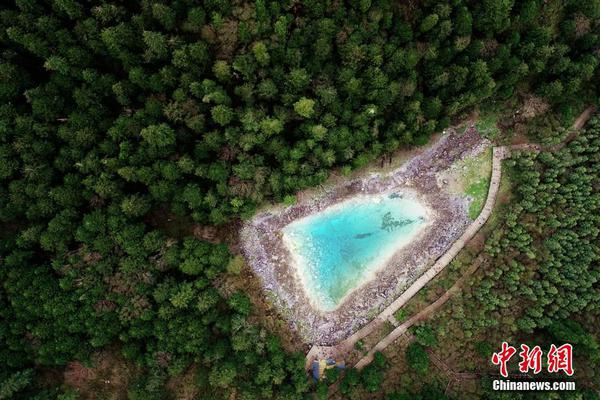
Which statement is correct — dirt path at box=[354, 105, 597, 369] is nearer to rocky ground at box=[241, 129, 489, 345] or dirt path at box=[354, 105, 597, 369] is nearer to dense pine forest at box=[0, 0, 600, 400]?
rocky ground at box=[241, 129, 489, 345]

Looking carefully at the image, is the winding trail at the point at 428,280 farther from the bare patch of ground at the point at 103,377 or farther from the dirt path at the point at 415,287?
the bare patch of ground at the point at 103,377

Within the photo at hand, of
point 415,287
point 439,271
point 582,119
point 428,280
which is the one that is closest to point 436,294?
point 428,280

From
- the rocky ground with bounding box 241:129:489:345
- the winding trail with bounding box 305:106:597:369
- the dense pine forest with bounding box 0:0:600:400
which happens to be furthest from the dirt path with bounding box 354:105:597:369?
A: the dense pine forest with bounding box 0:0:600:400

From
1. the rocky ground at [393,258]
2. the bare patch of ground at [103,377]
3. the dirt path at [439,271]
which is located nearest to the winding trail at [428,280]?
the dirt path at [439,271]

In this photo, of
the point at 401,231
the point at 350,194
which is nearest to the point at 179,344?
the point at 350,194

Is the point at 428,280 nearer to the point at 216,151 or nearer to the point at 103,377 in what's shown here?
the point at 216,151
